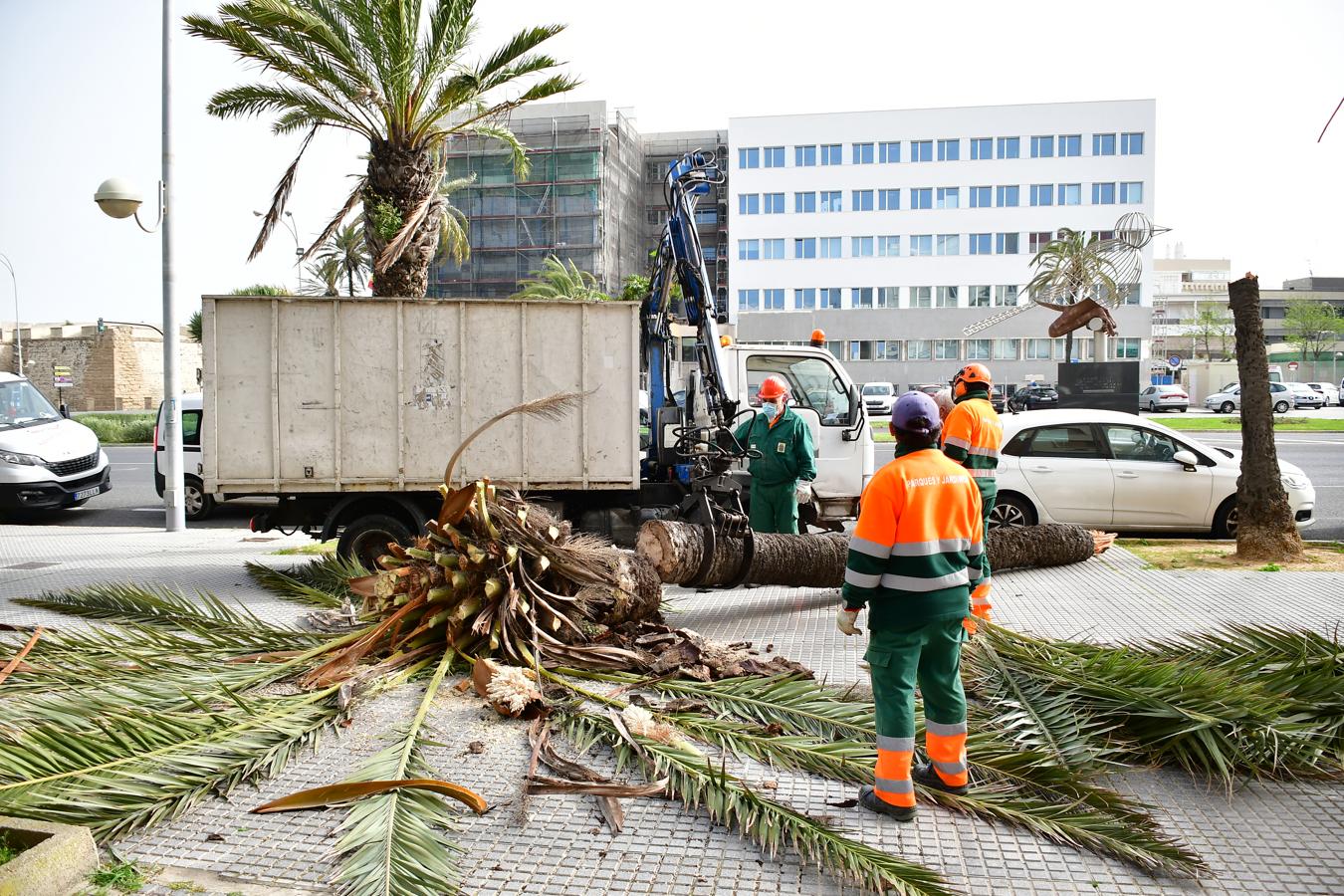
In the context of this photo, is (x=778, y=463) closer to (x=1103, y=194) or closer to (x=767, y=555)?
(x=767, y=555)

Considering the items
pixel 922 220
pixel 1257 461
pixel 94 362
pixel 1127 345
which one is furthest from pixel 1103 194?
pixel 94 362

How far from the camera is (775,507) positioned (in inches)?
349

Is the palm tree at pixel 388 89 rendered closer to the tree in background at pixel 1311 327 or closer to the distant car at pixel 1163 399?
the distant car at pixel 1163 399

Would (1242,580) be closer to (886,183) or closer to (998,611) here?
(998,611)

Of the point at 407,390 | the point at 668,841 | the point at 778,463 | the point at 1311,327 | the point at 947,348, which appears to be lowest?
the point at 668,841

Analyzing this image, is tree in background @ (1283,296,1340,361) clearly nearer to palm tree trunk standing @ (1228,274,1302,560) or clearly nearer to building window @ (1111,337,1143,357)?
building window @ (1111,337,1143,357)

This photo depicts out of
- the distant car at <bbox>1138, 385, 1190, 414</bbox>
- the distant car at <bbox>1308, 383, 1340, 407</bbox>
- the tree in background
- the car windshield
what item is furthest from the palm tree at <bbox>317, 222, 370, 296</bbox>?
the tree in background

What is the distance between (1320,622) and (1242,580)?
6.10 ft

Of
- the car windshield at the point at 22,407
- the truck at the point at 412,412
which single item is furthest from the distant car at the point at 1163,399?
the car windshield at the point at 22,407

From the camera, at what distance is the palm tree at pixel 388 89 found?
1311 cm

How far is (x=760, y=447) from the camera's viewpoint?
8914 millimetres

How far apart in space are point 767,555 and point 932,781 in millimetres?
3390

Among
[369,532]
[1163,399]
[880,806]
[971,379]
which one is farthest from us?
[1163,399]

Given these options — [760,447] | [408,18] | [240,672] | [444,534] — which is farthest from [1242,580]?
[408,18]
